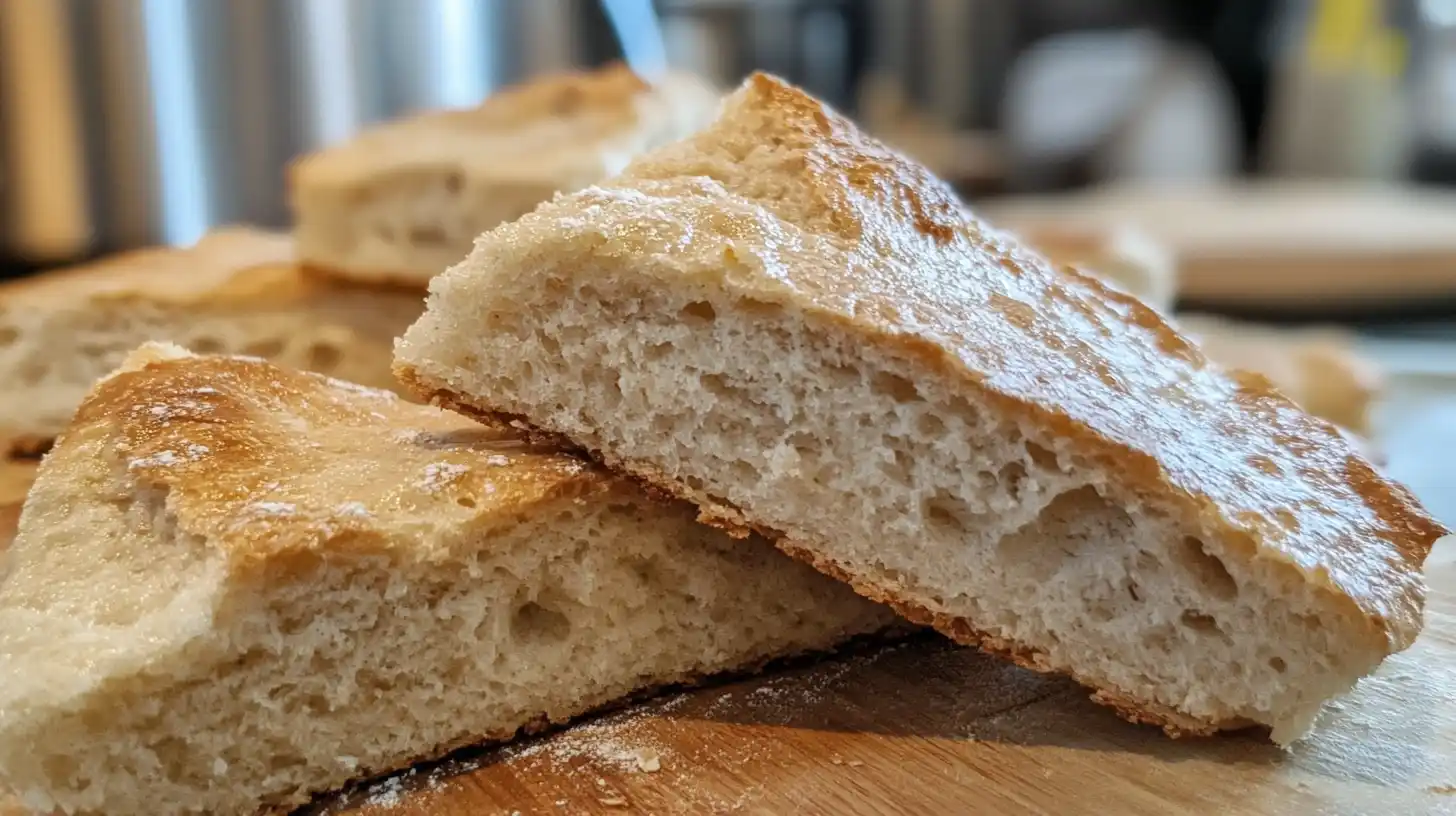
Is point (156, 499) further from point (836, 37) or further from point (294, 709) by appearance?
point (836, 37)

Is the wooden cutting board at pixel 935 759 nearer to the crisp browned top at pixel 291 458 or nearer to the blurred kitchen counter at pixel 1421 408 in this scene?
the crisp browned top at pixel 291 458

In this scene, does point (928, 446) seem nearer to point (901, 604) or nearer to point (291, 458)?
point (901, 604)

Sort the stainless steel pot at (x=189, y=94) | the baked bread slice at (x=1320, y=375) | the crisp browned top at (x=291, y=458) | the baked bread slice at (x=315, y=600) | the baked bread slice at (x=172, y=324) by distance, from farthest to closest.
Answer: the stainless steel pot at (x=189, y=94) → the baked bread slice at (x=1320, y=375) → the baked bread slice at (x=172, y=324) → the crisp browned top at (x=291, y=458) → the baked bread slice at (x=315, y=600)

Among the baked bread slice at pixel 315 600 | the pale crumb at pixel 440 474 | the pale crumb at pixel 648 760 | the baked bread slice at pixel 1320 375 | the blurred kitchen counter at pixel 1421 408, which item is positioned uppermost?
the pale crumb at pixel 440 474

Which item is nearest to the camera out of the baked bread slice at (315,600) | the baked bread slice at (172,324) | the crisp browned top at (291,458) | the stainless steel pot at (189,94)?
the baked bread slice at (315,600)

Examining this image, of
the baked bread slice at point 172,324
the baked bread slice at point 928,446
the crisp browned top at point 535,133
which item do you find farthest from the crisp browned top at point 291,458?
the crisp browned top at point 535,133

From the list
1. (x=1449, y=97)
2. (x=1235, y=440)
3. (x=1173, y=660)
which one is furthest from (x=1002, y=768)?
(x=1449, y=97)

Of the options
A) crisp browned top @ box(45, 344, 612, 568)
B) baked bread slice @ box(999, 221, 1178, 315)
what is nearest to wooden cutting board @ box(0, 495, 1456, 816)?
crisp browned top @ box(45, 344, 612, 568)
